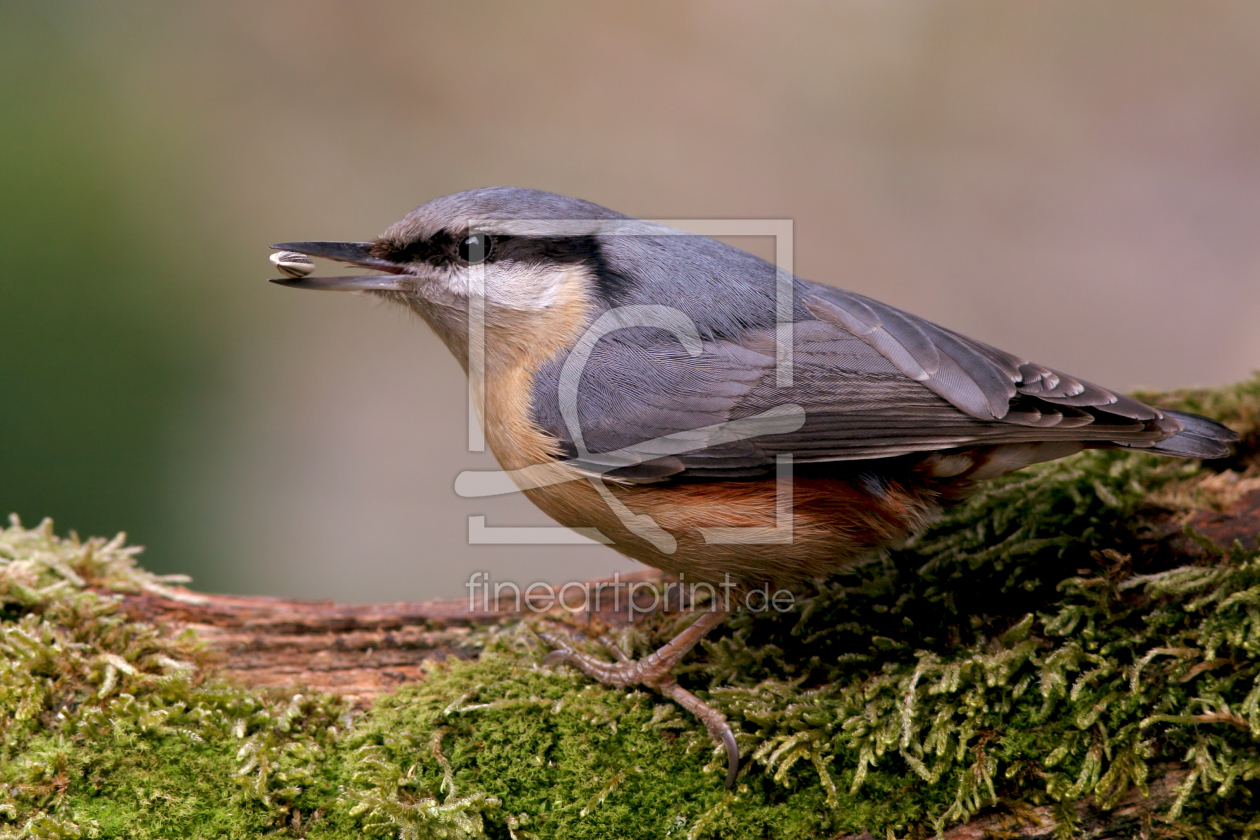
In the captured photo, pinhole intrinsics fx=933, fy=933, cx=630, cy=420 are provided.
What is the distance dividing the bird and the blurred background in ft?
8.72

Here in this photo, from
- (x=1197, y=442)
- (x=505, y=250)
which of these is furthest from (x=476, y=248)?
(x=1197, y=442)

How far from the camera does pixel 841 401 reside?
2.71m

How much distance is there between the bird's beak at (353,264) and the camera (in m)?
2.96

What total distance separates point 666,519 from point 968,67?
6.41 metres

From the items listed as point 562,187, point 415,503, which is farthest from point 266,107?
point 415,503

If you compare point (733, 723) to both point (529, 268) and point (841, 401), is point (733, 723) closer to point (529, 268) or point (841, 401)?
point (841, 401)

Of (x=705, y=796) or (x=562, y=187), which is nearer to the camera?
(x=705, y=796)

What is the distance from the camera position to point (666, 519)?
2711 millimetres

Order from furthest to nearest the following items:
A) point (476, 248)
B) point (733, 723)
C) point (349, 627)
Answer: point (349, 627) → point (476, 248) → point (733, 723)

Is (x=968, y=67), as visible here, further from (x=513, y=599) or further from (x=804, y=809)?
(x=804, y=809)

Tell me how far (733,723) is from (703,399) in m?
0.93

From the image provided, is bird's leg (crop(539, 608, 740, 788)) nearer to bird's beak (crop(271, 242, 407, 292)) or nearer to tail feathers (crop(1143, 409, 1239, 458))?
bird's beak (crop(271, 242, 407, 292))

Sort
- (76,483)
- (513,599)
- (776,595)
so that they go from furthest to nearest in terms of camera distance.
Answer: (76,483)
(513,599)
(776,595)

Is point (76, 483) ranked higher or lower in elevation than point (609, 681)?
higher
